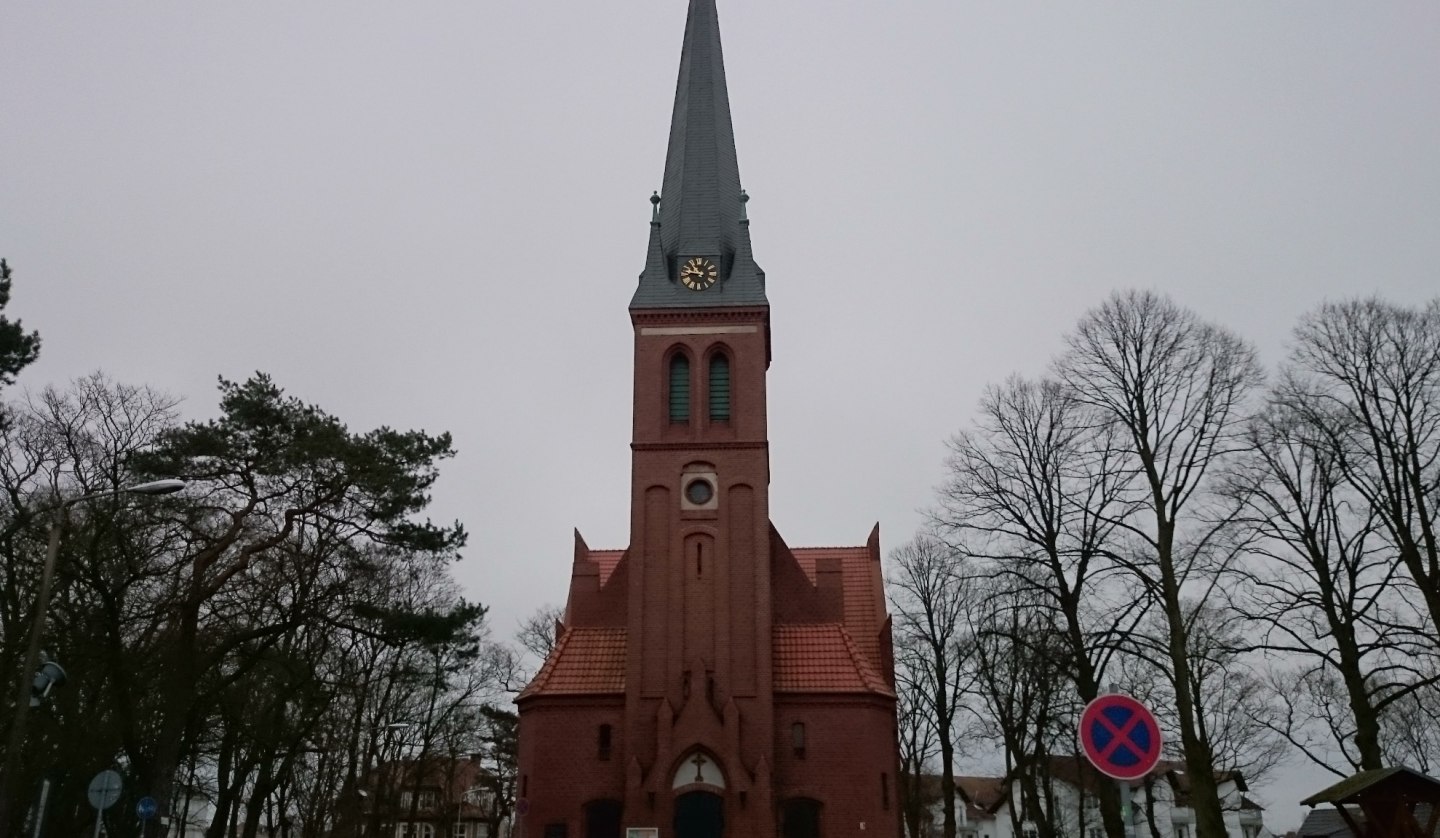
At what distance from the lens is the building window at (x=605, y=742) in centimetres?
2994

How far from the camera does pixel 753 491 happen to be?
3164 cm

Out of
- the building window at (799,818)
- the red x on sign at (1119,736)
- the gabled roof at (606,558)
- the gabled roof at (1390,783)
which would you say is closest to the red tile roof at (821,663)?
the building window at (799,818)

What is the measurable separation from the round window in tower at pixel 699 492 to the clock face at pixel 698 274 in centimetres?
603

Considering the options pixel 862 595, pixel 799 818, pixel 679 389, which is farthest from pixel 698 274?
pixel 799 818

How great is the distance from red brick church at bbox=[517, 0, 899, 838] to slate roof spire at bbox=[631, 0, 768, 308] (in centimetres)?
8

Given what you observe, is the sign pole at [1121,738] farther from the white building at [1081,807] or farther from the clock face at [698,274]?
the clock face at [698,274]

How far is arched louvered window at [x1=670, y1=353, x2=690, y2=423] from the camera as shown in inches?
1294

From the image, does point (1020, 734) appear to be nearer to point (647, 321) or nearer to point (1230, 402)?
point (1230, 402)

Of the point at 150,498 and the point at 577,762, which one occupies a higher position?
the point at 150,498

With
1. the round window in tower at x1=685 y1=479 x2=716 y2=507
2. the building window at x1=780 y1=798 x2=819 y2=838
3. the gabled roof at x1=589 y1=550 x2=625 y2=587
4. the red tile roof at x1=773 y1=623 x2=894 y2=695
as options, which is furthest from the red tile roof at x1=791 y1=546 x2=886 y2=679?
the gabled roof at x1=589 y1=550 x2=625 y2=587

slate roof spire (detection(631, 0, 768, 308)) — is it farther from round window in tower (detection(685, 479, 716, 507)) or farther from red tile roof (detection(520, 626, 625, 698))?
red tile roof (detection(520, 626, 625, 698))

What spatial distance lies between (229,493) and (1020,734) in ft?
78.0

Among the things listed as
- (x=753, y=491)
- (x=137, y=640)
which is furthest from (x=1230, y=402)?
(x=137, y=640)

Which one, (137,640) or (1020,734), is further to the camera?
(1020,734)
